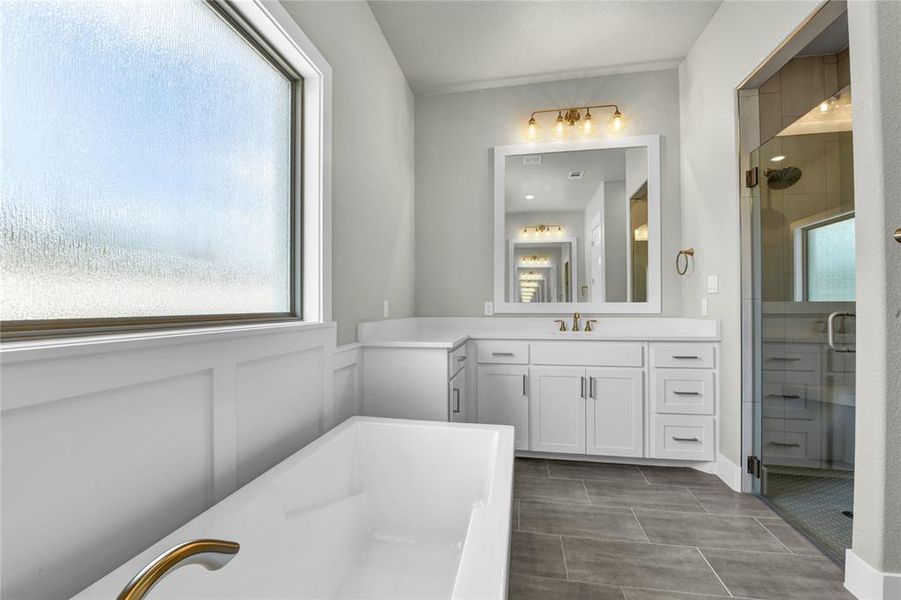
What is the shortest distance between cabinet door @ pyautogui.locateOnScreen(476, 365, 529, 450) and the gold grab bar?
2.14 meters

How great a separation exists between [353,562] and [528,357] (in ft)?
5.33

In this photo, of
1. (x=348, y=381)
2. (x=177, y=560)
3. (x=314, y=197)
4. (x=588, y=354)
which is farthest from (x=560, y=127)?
(x=177, y=560)

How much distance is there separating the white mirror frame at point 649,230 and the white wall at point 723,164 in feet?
0.72

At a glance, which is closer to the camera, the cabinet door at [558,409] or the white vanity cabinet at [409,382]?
the white vanity cabinet at [409,382]

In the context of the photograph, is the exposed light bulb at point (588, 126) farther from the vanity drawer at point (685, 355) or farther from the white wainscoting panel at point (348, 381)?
the white wainscoting panel at point (348, 381)

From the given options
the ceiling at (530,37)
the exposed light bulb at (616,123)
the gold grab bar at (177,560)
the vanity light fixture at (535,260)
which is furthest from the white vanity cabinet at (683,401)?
the gold grab bar at (177,560)

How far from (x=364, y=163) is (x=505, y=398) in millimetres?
1663

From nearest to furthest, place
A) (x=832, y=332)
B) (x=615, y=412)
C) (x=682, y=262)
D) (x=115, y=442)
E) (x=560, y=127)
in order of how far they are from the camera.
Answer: (x=115, y=442), (x=832, y=332), (x=615, y=412), (x=682, y=262), (x=560, y=127)

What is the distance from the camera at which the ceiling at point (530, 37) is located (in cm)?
232

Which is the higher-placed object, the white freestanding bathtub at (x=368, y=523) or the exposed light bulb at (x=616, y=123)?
the exposed light bulb at (x=616, y=123)

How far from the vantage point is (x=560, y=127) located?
299 cm

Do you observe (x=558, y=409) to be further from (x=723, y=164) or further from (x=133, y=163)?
(x=133, y=163)

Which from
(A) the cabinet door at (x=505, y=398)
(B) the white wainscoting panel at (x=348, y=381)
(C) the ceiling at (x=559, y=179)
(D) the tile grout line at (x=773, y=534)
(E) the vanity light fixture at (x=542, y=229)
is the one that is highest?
(C) the ceiling at (x=559, y=179)

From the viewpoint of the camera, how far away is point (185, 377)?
1022 millimetres
